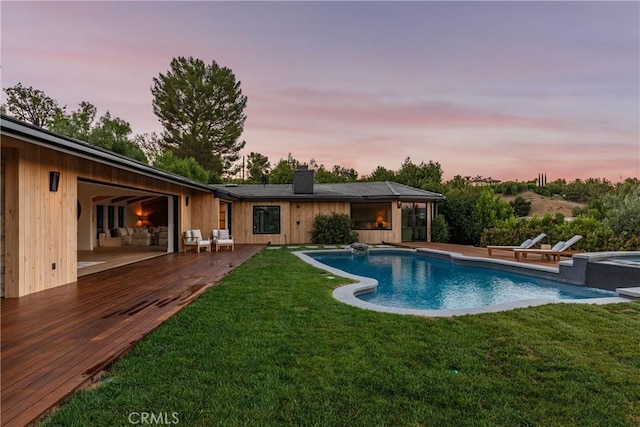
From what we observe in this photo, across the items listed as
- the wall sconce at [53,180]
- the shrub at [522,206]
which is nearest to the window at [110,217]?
the wall sconce at [53,180]

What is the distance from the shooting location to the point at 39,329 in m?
3.82

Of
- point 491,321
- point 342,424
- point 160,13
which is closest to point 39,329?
point 342,424

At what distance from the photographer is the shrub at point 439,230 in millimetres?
17734

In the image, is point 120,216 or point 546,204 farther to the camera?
point 546,204

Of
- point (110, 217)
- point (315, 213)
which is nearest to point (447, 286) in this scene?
point (315, 213)

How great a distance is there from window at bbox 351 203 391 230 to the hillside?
27093mm

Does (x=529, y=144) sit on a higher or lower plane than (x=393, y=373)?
higher

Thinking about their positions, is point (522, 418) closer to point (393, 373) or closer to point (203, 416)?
point (393, 373)

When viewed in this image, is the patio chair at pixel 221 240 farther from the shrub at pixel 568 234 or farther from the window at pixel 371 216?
the shrub at pixel 568 234

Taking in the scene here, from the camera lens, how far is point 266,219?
17000 mm

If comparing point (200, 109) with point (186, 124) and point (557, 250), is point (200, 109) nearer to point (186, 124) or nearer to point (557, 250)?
point (186, 124)

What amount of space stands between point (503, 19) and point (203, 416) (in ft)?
43.6

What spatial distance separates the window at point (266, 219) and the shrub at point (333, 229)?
1.98m

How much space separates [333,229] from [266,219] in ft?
10.9
